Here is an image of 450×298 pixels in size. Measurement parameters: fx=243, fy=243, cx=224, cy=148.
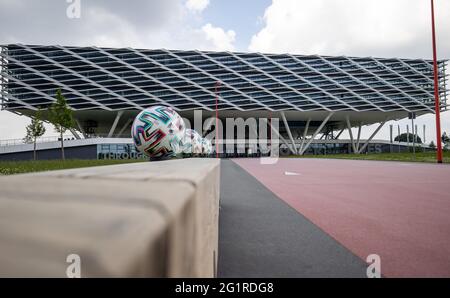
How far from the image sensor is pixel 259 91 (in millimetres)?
48125

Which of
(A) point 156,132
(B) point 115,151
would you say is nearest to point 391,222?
(A) point 156,132

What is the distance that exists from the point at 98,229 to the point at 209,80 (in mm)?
48625

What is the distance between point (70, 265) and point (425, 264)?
3.06 meters

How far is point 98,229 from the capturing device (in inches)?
15.7

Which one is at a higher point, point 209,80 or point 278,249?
point 209,80

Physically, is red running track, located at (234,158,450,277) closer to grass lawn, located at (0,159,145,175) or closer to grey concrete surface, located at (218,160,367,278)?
grey concrete surface, located at (218,160,367,278)

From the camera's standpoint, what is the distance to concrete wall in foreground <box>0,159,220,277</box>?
31cm

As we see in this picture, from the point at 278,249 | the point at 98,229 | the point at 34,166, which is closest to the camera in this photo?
the point at 98,229

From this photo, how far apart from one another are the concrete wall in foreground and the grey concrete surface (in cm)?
176

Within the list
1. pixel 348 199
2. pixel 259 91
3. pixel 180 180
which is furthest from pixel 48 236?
pixel 259 91

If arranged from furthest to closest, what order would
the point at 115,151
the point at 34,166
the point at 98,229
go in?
the point at 115,151, the point at 34,166, the point at 98,229

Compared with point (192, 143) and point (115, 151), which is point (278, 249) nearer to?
point (192, 143)
